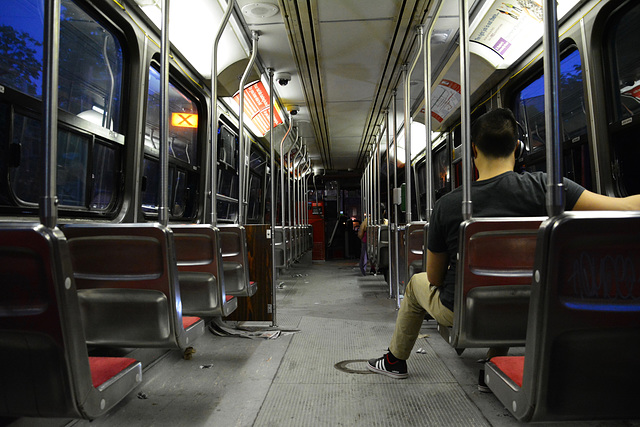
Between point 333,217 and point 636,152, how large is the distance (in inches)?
414

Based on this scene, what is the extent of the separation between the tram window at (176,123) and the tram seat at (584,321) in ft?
9.93

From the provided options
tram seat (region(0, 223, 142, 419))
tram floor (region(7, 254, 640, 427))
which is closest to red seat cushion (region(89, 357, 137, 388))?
tram seat (region(0, 223, 142, 419))

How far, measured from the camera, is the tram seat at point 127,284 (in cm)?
172

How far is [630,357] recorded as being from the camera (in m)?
1.03

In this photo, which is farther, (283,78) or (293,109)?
(293,109)

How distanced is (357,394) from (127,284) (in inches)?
50.8

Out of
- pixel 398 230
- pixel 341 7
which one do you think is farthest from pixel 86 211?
pixel 398 230

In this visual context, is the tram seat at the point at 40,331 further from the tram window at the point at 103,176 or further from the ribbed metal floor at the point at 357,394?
the tram window at the point at 103,176

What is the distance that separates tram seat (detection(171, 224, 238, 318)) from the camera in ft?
8.08

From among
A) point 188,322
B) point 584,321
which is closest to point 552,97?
point 584,321

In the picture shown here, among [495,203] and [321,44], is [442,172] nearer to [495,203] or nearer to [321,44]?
[321,44]

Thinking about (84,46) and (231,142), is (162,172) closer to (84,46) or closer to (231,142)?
(84,46)

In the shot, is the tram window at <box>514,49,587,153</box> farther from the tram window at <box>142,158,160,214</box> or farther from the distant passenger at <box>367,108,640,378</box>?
the tram window at <box>142,158,160,214</box>

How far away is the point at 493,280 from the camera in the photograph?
5.60 ft
